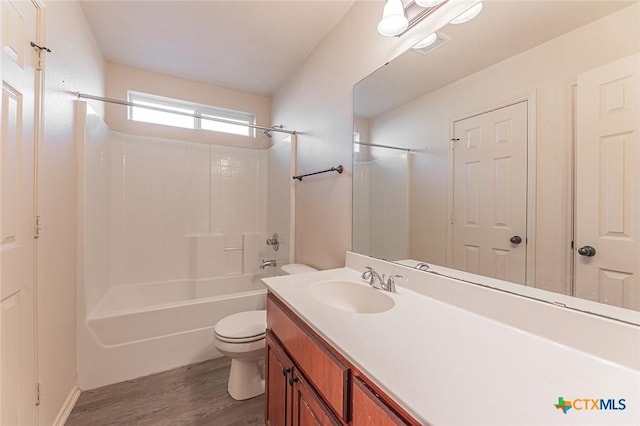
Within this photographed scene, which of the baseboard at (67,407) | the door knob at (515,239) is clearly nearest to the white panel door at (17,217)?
the baseboard at (67,407)

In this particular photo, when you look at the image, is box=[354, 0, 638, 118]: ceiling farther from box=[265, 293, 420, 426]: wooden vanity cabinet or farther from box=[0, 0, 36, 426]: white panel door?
box=[0, 0, 36, 426]: white panel door

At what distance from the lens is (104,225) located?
228cm

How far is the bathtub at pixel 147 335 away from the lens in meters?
1.73

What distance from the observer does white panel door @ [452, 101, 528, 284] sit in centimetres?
92

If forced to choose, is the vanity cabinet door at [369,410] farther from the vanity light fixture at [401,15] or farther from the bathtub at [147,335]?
the bathtub at [147,335]

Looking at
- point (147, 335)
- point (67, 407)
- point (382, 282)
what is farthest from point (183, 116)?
point (382, 282)

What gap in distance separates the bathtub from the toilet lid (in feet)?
1.09

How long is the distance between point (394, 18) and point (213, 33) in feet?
4.82

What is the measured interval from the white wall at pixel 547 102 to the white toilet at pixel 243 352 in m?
1.17

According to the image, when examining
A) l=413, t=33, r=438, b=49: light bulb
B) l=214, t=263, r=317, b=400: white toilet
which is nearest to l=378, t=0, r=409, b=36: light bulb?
l=413, t=33, r=438, b=49: light bulb

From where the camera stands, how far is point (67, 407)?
1.51 metres

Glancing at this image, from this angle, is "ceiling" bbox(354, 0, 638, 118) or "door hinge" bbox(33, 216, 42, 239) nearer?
"ceiling" bbox(354, 0, 638, 118)

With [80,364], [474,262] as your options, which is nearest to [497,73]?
[474,262]

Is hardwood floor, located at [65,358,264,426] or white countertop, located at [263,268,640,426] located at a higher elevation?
white countertop, located at [263,268,640,426]
